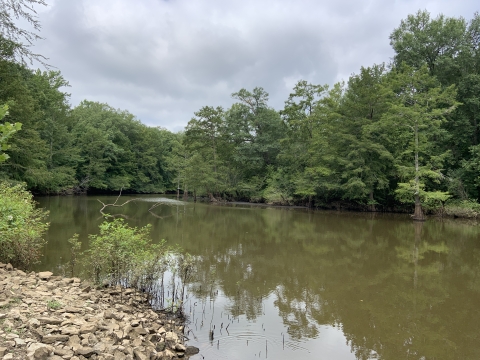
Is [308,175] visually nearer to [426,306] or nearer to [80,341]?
[426,306]

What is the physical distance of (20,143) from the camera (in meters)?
20.2

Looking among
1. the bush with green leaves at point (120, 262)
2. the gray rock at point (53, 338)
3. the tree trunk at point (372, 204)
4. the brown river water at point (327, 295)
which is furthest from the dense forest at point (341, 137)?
the gray rock at point (53, 338)

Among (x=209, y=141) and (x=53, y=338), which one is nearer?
(x=53, y=338)

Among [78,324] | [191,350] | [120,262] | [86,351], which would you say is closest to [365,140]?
[120,262]

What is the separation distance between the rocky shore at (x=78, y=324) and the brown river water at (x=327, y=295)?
2.05 feet

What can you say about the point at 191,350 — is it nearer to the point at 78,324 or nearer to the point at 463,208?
the point at 78,324

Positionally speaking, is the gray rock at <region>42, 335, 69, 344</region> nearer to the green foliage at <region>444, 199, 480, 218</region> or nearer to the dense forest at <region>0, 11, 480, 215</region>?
the dense forest at <region>0, 11, 480, 215</region>

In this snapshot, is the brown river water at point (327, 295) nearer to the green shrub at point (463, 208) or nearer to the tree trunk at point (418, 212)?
the tree trunk at point (418, 212)

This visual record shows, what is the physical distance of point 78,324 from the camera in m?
3.87

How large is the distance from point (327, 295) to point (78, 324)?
4.97 meters

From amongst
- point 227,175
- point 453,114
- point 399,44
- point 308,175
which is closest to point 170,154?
point 227,175

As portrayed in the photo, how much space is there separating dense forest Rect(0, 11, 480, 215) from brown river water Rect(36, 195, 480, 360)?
36.3ft

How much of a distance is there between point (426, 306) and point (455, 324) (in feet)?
2.79

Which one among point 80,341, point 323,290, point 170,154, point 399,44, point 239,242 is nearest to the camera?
point 80,341
